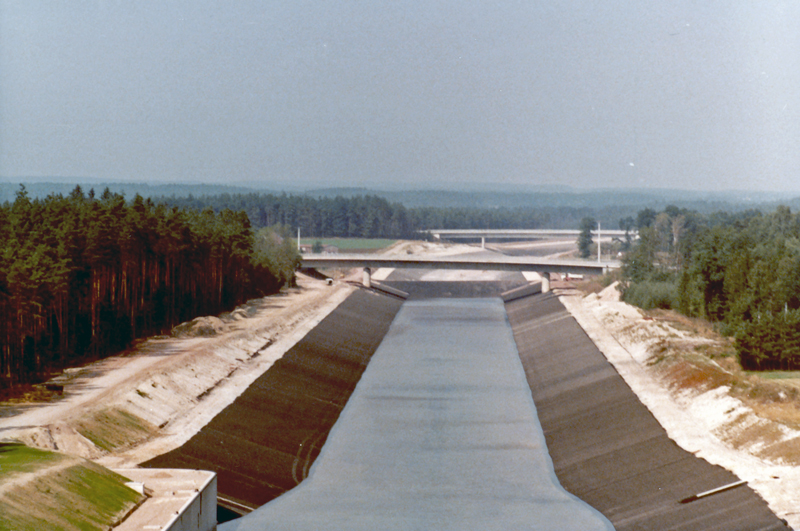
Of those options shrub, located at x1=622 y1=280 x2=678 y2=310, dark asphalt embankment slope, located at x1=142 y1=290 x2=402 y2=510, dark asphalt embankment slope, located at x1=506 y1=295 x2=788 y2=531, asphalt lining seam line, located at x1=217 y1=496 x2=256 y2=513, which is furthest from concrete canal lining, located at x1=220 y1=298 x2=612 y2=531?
shrub, located at x1=622 y1=280 x2=678 y2=310

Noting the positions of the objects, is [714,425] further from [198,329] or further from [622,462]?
[198,329]

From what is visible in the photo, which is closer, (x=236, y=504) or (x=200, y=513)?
(x=200, y=513)

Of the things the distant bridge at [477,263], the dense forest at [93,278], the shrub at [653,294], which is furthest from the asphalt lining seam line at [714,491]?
the distant bridge at [477,263]

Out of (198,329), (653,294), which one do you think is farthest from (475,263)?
(198,329)

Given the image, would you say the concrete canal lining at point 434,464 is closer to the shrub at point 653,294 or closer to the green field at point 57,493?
the green field at point 57,493

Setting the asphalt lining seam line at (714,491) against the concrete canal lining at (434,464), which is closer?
the asphalt lining seam line at (714,491)
